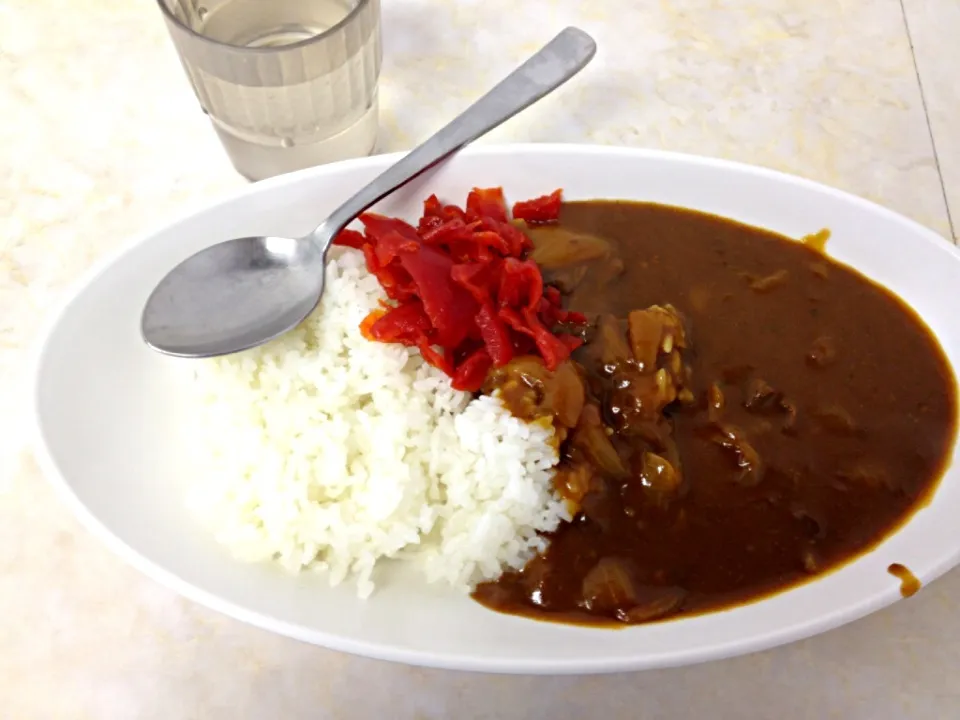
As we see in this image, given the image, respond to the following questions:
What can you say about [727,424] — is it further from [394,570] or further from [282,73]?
[282,73]

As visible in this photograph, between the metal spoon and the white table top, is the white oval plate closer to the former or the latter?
the metal spoon

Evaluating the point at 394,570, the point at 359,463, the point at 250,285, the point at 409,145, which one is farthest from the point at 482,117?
the point at 394,570

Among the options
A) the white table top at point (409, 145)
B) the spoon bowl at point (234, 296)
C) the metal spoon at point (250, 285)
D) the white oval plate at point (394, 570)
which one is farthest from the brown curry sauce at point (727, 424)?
the spoon bowl at point (234, 296)

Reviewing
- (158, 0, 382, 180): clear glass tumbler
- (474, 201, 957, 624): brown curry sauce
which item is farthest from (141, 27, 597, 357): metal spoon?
(474, 201, 957, 624): brown curry sauce

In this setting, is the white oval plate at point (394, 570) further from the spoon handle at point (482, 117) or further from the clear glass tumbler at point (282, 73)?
the clear glass tumbler at point (282, 73)

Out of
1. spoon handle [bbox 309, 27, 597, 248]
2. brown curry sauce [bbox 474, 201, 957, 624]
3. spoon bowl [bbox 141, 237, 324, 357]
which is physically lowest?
brown curry sauce [bbox 474, 201, 957, 624]

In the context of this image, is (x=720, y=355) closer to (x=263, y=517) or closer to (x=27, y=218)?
(x=263, y=517)

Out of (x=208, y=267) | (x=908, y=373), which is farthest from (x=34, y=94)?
(x=908, y=373)
